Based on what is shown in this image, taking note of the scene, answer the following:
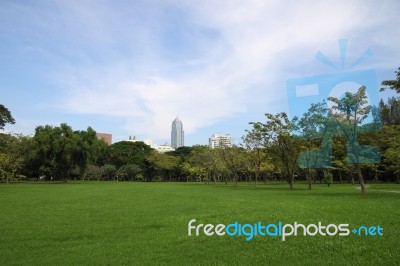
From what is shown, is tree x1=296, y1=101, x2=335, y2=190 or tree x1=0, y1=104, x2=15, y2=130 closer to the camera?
tree x1=296, y1=101, x2=335, y2=190

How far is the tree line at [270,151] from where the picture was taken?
30.2 meters

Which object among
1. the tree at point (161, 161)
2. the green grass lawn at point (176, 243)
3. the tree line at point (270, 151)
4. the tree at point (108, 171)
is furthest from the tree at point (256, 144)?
the tree at point (108, 171)

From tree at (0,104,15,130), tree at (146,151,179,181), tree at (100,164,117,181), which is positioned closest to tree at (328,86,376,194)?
tree at (0,104,15,130)

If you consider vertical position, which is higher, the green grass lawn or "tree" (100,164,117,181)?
"tree" (100,164,117,181)

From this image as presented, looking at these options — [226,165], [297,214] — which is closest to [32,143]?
[226,165]

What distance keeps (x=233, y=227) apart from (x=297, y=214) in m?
3.88

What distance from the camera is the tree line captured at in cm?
3023

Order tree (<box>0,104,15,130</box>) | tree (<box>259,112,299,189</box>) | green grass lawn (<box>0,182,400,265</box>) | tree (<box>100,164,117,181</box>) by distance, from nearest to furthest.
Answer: green grass lawn (<box>0,182,400,265</box>) < tree (<box>259,112,299,189</box>) < tree (<box>0,104,15,130</box>) < tree (<box>100,164,117,181</box>)

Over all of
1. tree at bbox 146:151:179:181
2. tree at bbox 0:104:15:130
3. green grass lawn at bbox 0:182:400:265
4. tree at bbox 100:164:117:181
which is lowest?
green grass lawn at bbox 0:182:400:265

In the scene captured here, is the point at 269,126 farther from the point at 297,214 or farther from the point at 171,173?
the point at 171,173

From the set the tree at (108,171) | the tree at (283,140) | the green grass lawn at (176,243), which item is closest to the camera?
the green grass lawn at (176,243)

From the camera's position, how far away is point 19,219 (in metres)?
14.7

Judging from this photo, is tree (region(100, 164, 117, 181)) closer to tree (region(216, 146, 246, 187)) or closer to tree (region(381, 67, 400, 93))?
tree (region(216, 146, 246, 187))

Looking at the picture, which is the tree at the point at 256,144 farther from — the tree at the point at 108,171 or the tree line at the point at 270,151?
the tree at the point at 108,171
